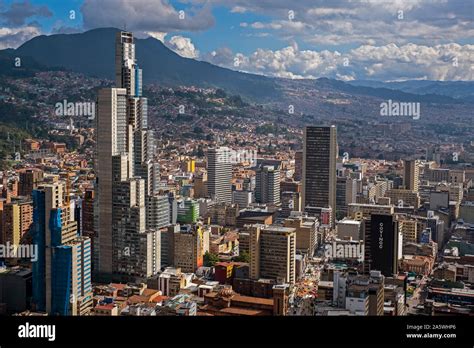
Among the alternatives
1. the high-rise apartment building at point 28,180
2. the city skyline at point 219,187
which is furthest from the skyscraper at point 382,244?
the high-rise apartment building at point 28,180

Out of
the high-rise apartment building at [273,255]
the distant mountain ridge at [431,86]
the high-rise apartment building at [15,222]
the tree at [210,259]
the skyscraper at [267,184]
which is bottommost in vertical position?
the tree at [210,259]

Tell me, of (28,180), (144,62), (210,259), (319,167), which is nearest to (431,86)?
(210,259)

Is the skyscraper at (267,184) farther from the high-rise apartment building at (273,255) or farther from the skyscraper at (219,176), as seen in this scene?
the high-rise apartment building at (273,255)

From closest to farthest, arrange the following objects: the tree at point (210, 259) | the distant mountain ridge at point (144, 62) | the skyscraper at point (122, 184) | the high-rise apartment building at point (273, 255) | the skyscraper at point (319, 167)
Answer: the distant mountain ridge at point (144, 62) < the high-rise apartment building at point (273, 255) < the skyscraper at point (122, 184) < the tree at point (210, 259) < the skyscraper at point (319, 167)

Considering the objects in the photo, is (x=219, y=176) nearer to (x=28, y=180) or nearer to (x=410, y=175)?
(x=410, y=175)

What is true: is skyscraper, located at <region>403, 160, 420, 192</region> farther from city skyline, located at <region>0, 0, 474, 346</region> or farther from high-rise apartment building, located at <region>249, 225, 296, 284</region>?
high-rise apartment building, located at <region>249, 225, 296, 284</region>

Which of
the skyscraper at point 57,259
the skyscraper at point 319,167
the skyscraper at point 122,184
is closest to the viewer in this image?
the skyscraper at point 57,259

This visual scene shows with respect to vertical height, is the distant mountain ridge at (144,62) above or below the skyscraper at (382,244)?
above

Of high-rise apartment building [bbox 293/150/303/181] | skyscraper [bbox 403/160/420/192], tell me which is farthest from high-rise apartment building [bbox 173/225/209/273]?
Result: skyscraper [bbox 403/160/420/192]
